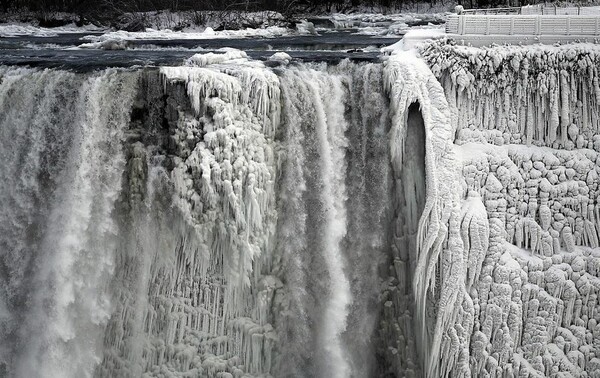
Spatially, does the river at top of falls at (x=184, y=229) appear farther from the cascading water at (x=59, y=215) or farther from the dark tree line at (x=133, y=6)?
the dark tree line at (x=133, y=6)

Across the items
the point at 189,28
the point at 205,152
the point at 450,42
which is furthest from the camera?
the point at 189,28

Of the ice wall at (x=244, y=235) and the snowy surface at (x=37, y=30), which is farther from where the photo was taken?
the snowy surface at (x=37, y=30)

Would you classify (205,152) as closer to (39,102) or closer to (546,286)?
(39,102)

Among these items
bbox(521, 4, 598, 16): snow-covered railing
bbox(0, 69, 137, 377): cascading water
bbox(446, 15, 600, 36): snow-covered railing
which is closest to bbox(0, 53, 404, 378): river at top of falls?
bbox(0, 69, 137, 377): cascading water

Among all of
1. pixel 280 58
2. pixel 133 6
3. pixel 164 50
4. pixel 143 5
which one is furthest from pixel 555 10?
pixel 143 5

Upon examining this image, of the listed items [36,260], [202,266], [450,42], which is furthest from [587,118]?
[36,260]

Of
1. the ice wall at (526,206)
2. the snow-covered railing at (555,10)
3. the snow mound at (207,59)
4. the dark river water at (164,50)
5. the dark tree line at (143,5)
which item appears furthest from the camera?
the dark tree line at (143,5)

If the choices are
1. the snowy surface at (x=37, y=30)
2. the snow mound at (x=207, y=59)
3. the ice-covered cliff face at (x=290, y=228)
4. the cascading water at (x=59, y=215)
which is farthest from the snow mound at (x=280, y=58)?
the snowy surface at (x=37, y=30)
